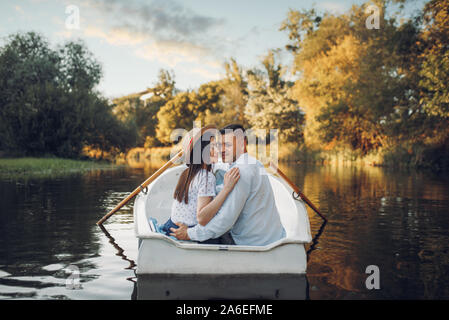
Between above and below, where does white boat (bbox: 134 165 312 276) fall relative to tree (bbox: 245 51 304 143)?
below

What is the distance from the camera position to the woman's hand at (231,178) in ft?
15.5

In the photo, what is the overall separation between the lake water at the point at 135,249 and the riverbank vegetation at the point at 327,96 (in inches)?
532

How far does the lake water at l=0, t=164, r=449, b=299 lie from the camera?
15.5ft

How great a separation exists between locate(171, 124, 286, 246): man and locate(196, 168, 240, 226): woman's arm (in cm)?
6

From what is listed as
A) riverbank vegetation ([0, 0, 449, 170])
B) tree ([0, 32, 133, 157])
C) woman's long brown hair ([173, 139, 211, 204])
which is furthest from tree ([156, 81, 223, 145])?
woman's long brown hair ([173, 139, 211, 204])

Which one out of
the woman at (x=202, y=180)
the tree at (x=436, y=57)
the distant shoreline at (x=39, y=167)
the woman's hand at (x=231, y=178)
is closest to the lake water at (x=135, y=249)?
the woman at (x=202, y=180)

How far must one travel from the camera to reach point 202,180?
4.94 meters

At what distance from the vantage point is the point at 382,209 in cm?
1089

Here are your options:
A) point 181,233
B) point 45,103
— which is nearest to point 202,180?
point 181,233

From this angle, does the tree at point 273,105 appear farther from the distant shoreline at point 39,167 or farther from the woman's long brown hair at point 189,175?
the woman's long brown hair at point 189,175

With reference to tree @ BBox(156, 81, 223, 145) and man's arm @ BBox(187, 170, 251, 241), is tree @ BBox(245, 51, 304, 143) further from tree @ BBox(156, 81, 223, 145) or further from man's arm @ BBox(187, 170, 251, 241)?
man's arm @ BBox(187, 170, 251, 241)

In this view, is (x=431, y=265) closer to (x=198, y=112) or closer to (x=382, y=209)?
(x=382, y=209)

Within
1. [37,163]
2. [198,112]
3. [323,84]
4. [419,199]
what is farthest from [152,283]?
[198,112]

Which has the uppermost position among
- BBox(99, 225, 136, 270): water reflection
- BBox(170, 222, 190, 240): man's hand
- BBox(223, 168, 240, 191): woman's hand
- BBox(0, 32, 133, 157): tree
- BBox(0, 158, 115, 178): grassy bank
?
BBox(0, 32, 133, 157): tree
